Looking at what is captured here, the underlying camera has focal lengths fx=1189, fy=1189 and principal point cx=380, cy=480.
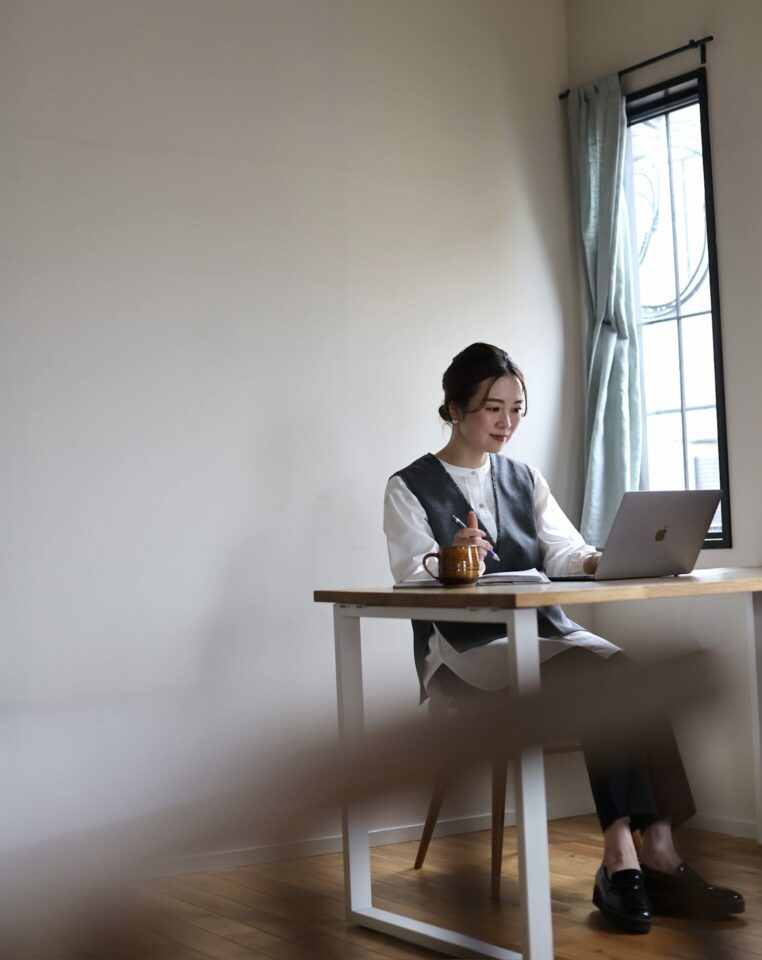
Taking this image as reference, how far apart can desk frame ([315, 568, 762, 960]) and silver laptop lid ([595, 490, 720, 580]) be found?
6 centimetres

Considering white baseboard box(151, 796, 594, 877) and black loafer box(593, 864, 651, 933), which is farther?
black loafer box(593, 864, 651, 933)

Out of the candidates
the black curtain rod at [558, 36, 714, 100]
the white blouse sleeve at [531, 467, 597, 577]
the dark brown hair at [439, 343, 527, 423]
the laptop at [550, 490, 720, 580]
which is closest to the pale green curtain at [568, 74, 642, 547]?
the black curtain rod at [558, 36, 714, 100]

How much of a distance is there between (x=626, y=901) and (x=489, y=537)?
0.87 meters

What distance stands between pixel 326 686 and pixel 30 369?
1.15m

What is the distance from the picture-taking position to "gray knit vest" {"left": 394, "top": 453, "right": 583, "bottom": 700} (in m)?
2.67

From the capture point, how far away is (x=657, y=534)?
2381 millimetres

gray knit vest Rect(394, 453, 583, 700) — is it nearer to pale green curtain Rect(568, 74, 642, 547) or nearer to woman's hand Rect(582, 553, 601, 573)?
woman's hand Rect(582, 553, 601, 573)

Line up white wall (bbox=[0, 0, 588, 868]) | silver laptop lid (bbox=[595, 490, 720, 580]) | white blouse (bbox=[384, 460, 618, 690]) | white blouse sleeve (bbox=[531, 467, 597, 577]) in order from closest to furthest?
silver laptop lid (bbox=[595, 490, 720, 580])
white blouse (bbox=[384, 460, 618, 690])
white blouse sleeve (bbox=[531, 467, 597, 577])
white wall (bbox=[0, 0, 588, 868])

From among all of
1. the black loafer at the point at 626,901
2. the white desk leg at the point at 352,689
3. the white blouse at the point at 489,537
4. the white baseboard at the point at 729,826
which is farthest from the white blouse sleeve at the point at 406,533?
the white baseboard at the point at 729,826

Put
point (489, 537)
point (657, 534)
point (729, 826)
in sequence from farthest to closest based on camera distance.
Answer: point (729, 826)
point (489, 537)
point (657, 534)

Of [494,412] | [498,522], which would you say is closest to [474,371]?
[494,412]

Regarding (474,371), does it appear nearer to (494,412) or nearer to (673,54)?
(494,412)

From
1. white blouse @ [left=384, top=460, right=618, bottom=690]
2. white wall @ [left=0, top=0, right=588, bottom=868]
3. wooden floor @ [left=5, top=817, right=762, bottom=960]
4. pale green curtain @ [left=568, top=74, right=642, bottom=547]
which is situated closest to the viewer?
wooden floor @ [left=5, top=817, right=762, bottom=960]

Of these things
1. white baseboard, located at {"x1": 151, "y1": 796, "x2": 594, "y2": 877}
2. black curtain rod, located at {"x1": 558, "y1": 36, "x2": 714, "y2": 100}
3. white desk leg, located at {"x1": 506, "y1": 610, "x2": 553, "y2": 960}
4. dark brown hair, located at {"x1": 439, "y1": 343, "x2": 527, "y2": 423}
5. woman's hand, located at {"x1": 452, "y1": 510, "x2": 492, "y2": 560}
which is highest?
black curtain rod, located at {"x1": 558, "y1": 36, "x2": 714, "y2": 100}
